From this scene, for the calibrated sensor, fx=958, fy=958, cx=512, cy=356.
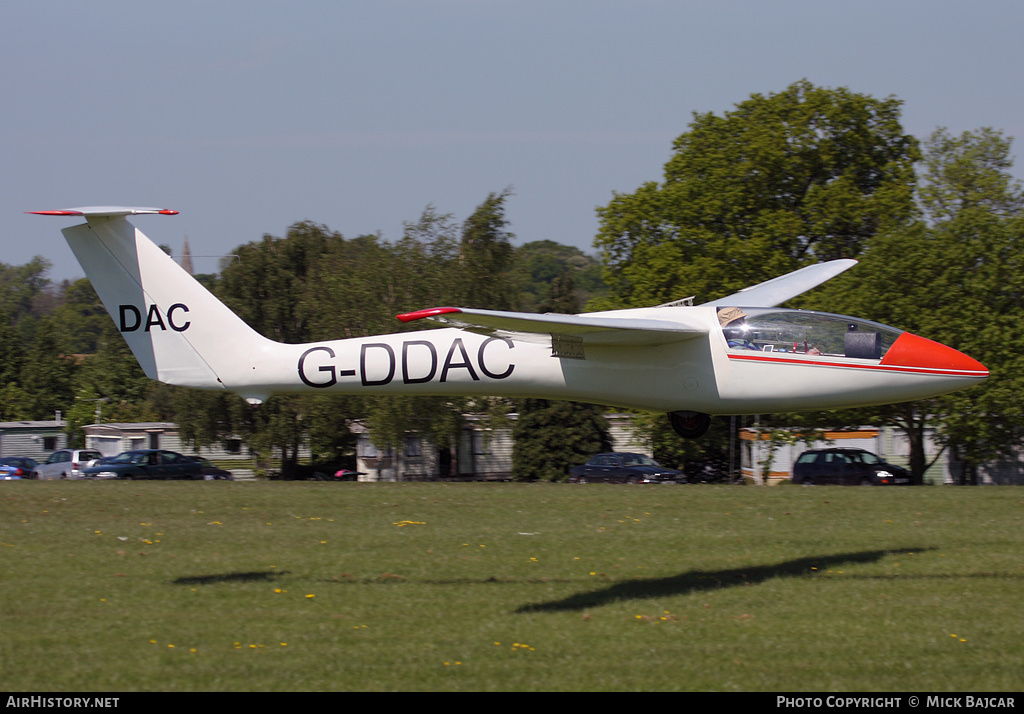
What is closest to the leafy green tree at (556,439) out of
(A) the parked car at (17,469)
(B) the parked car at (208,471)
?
(B) the parked car at (208,471)

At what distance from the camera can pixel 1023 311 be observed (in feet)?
103

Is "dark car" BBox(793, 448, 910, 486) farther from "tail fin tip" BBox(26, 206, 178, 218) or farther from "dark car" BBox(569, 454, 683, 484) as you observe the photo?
"tail fin tip" BBox(26, 206, 178, 218)

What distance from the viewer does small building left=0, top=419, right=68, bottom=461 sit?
52.7 metres

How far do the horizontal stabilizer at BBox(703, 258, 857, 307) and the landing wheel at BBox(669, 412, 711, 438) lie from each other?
261cm

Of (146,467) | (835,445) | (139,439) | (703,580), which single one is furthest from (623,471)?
(139,439)

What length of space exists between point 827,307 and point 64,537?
2566 cm

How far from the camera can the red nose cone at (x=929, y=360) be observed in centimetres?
1114

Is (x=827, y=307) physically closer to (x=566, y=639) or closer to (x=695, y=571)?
(x=695, y=571)

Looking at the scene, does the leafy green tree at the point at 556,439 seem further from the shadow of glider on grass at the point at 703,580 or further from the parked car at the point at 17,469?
the shadow of glider on grass at the point at 703,580

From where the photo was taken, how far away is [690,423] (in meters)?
12.4

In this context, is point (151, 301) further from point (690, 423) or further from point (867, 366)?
point (867, 366)

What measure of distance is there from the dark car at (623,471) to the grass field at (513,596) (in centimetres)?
1456

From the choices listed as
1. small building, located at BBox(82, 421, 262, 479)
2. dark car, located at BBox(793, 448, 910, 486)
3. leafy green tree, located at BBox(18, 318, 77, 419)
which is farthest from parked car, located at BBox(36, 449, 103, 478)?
leafy green tree, located at BBox(18, 318, 77, 419)
